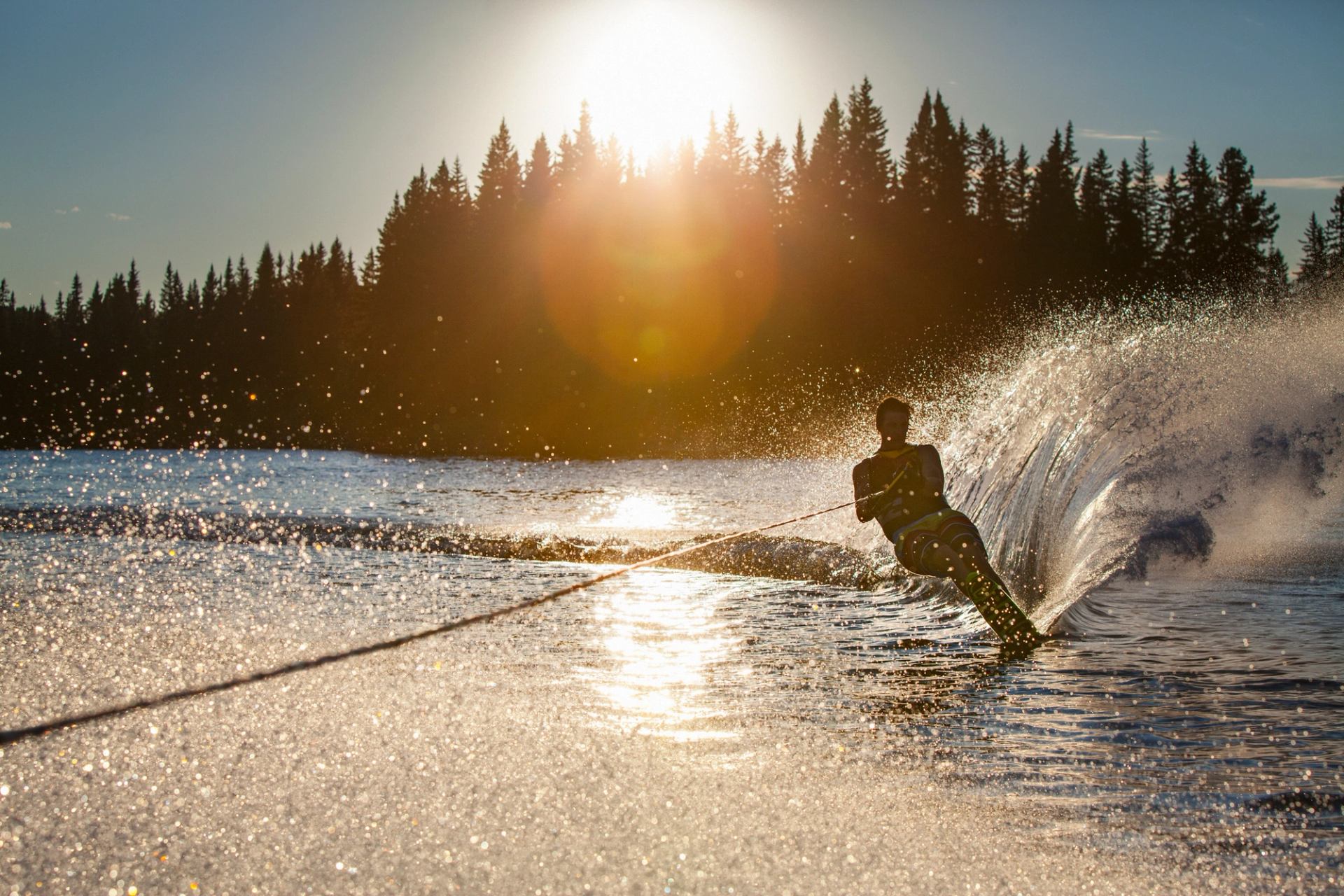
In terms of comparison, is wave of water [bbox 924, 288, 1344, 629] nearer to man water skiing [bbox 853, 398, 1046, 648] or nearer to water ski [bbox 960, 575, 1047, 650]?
man water skiing [bbox 853, 398, 1046, 648]

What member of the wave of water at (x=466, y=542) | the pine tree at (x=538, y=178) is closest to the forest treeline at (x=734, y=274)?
the pine tree at (x=538, y=178)

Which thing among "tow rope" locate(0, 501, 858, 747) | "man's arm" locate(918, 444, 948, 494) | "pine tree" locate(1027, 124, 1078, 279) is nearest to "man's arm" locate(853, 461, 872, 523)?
"man's arm" locate(918, 444, 948, 494)

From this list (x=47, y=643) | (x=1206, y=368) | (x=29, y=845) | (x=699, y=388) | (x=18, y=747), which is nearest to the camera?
(x=29, y=845)

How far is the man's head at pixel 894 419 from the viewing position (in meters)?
7.61

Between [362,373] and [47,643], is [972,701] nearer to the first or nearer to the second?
[47,643]

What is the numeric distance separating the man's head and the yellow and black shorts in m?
0.68

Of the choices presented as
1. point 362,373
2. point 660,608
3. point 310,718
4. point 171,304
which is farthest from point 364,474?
point 171,304

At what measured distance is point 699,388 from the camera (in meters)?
54.9

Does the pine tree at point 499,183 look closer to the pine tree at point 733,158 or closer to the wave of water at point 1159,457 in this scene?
the pine tree at point 733,158

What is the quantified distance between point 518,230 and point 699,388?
625 inches

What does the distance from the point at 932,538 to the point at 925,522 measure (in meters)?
0.16

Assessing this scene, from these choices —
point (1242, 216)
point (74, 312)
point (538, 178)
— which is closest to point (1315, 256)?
point (1242, 216)

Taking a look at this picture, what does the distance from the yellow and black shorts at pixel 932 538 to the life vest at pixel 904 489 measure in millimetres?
78

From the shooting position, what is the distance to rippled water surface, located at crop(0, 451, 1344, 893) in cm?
313
